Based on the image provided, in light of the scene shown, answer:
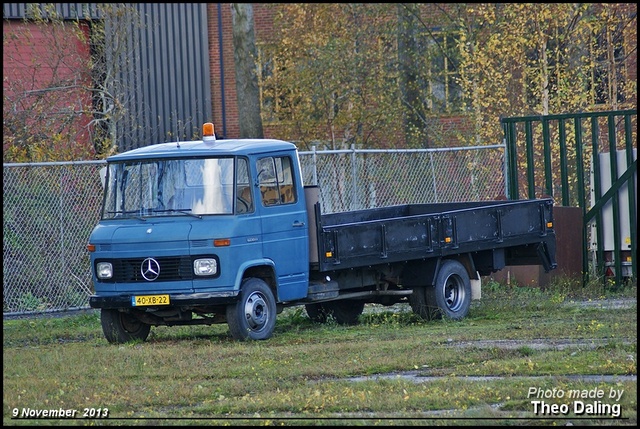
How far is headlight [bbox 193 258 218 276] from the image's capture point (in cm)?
1273

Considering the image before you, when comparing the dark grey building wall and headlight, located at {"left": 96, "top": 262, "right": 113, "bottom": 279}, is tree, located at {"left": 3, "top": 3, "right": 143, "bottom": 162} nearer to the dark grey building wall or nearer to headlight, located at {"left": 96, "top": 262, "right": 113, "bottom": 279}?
the dark grey building wall

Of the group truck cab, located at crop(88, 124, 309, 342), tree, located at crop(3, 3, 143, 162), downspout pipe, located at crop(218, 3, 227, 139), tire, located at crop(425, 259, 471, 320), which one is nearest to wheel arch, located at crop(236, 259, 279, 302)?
truck cab, located at crop(88, 124, 309, 342)

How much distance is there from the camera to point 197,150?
13227 millimetres

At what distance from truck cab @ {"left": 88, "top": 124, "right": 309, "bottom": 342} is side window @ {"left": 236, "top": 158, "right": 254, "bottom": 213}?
0.4 inches

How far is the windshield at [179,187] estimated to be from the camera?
1307 cm

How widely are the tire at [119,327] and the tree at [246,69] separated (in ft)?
43.1

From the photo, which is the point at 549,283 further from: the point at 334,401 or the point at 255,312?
the point at 334,401

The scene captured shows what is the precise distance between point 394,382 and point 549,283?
961cm

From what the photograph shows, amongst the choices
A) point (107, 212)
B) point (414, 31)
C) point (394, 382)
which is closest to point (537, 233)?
point (107, 212)

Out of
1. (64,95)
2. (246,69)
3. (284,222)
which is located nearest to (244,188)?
(284,222)

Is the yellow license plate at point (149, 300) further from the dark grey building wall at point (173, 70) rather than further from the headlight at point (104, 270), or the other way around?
the dark grey building wall at point (173, 70)

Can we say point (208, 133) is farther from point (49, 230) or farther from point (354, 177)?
point (354, 177)

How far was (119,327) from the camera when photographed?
13.4m

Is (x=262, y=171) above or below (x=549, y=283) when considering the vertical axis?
above
